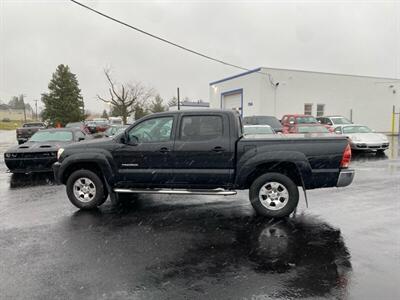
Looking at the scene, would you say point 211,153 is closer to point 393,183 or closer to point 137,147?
point 137,147

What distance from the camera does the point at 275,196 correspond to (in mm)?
5652

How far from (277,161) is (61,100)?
52.9m

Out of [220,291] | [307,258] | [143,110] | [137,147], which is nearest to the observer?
[220,291]

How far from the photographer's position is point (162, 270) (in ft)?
12.4

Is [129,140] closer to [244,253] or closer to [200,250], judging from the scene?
[200,250]

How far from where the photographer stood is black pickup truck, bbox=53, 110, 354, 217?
5.49 metres

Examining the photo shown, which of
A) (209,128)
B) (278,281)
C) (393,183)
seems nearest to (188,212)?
(209,128)

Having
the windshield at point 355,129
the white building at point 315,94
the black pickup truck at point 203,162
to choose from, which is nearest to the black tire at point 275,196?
the black pickup truck at point 203,162

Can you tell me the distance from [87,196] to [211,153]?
2647 mm

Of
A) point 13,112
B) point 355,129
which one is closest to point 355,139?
point 355,129

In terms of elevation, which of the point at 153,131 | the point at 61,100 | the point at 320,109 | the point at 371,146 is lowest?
the point at 371,146

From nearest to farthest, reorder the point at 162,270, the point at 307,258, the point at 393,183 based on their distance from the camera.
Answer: the point at 162,270, the point at 307,258, the point at 393,183

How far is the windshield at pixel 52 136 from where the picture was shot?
36.3 feet

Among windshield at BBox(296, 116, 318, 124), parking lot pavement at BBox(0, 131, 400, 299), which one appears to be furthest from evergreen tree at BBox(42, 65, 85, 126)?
parking lot pavement at BBox(0, 131, 400, 299)
